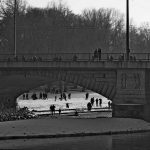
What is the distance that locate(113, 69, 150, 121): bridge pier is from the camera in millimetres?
39219

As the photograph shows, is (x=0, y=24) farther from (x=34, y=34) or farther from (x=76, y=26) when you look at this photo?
(x=76, y=26)

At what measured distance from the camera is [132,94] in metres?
39.8

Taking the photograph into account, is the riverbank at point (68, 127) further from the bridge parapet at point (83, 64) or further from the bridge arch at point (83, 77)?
the bridge parapet at point (83, 64)

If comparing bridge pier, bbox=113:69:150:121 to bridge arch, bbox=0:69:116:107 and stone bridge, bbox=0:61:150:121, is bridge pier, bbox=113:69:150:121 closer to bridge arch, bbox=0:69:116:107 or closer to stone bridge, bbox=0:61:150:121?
stone bridge, bbox=0:61:150:121

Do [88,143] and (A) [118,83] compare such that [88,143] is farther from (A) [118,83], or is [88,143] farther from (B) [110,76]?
(B) [110,76]

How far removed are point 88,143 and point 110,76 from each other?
11444 mm

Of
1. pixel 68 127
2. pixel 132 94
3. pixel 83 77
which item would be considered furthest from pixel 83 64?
pixel 68 127

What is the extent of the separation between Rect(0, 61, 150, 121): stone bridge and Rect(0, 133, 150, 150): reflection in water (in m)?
6.57

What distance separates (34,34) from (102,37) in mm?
15138

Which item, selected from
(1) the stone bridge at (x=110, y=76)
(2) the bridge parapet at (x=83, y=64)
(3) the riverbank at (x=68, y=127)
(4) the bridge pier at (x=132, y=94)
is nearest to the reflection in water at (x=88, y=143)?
(3) the riverbank at (x=68, y=127)

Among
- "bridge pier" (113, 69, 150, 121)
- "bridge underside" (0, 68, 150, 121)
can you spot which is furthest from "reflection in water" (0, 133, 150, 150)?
"bridge underside" (0, 68, 150, 121)

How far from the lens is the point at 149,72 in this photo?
3994 centimetres

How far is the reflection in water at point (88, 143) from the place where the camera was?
28828 mm

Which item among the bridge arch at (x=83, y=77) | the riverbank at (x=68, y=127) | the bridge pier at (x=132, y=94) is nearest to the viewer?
the riverbank at (x=68, y=127)
